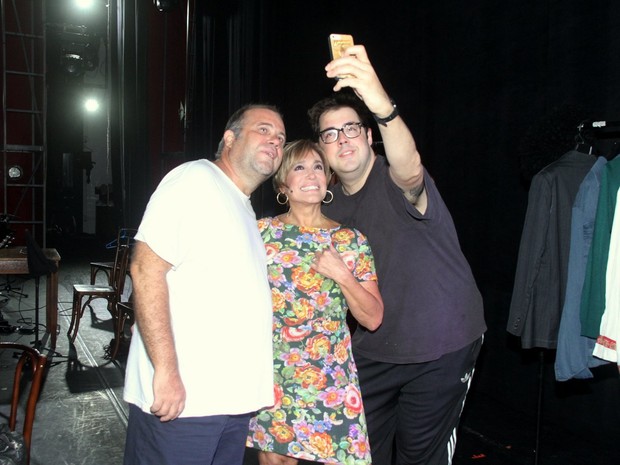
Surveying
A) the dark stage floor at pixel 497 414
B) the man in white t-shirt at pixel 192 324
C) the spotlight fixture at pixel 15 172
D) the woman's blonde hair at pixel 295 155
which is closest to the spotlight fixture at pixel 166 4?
the dark stage floor at pixel 497 414

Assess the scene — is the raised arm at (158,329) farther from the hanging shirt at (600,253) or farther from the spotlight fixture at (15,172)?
the spotlight fixture at (15,172)

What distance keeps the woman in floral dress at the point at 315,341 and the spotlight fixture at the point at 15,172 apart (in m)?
9.15

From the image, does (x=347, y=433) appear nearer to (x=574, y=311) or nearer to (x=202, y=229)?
(x=202, y=229)

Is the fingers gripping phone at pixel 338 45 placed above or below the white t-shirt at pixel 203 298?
above

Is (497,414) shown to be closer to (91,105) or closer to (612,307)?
(612,307)

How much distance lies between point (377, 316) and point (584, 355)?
1113mm

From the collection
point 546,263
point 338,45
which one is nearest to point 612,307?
point 546,263

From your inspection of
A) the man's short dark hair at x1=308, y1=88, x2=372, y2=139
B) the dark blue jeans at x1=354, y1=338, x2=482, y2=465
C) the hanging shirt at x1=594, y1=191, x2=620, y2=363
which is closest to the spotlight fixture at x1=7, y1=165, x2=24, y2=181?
the man's short dark hair at x1=308, y1=88, x2=372, y2=139

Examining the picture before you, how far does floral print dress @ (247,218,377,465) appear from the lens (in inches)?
67.2

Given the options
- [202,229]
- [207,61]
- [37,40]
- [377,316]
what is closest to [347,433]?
[377,316]

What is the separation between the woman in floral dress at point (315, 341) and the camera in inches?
67.0

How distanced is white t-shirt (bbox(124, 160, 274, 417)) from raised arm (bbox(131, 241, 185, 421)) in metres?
0.04

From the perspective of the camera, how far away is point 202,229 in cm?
145

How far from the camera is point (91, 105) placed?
1590cm
